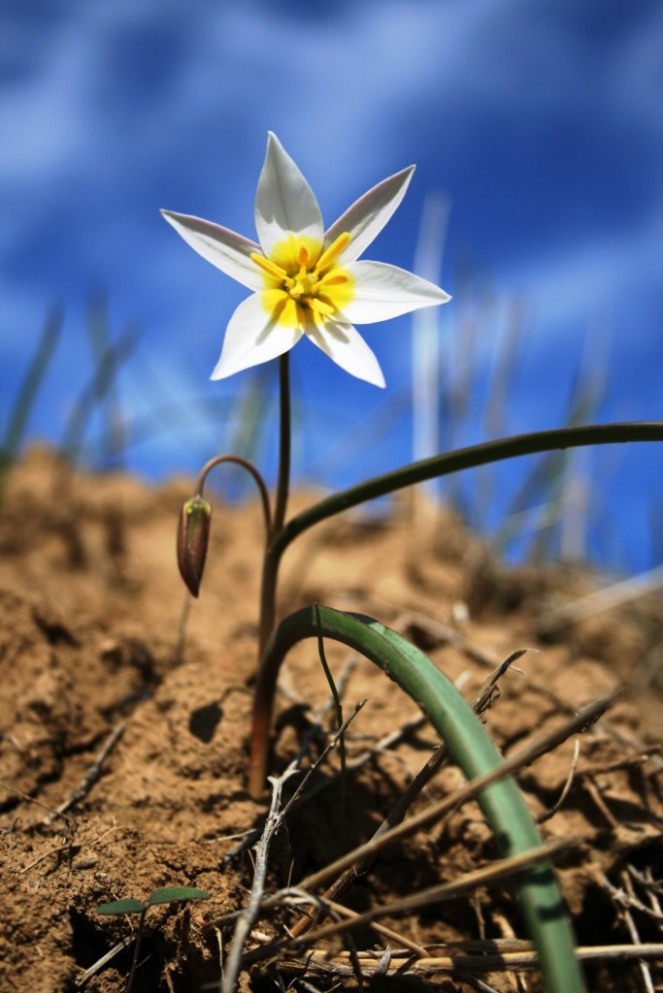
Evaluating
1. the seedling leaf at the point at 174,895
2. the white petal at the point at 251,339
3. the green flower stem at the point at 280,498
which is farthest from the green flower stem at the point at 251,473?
the seedling leaf at the point at 174,895

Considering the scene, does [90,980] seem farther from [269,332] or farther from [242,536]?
[242,536]

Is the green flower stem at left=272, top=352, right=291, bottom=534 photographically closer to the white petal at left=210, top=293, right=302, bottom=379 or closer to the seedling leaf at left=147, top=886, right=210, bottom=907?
the white petal at left=210, top=293, right=302, bottom=379

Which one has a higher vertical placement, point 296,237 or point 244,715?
point 296,237

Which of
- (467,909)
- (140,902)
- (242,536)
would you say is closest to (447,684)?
(140,902)

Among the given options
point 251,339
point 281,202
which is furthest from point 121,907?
point 281,202

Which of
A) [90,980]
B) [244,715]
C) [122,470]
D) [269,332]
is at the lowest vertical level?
[90,980]

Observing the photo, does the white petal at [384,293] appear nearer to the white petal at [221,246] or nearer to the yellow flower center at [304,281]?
the yellow flower center at [304,281]
